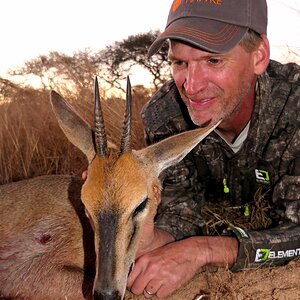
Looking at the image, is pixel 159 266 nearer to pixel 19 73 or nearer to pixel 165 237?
pixel 165 237

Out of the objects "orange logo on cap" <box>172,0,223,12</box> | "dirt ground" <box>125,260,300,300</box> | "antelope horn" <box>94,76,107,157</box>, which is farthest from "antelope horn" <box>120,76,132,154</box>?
"orange logo on cap" <box>172,0,223,12</box>

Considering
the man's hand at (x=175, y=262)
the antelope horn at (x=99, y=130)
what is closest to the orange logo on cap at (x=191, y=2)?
the antelope horn at (x=99, y=130)

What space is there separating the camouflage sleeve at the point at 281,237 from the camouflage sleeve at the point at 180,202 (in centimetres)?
70

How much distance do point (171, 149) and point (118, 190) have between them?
0.65 metres

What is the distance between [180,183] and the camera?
5715 millimetres

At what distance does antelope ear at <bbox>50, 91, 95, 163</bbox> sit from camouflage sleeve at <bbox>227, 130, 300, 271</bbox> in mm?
1407

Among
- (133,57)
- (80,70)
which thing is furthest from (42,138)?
(133,57)

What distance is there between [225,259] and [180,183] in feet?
4.24

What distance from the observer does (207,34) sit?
4.78 meters

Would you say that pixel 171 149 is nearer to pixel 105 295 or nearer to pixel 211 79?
pixel 211 79

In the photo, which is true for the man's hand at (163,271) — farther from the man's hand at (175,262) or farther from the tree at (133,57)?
the tree at (133,57)

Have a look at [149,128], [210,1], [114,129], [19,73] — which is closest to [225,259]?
[149,128]

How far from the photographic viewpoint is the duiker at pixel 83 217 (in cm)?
376

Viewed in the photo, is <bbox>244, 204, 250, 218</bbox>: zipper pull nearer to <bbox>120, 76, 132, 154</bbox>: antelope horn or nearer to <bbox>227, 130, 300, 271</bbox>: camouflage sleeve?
<bbox>227, 130, 300, 271</bbox>: camouflage sleeve
